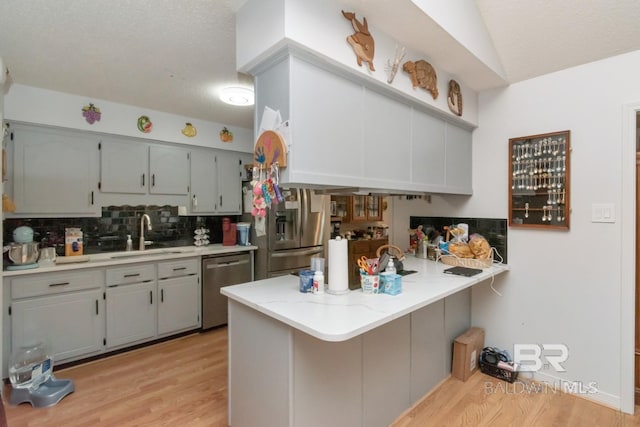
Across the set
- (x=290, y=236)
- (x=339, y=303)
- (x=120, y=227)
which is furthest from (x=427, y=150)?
(x=120, y=227)

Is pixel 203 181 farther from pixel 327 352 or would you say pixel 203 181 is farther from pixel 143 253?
pixel 327 352

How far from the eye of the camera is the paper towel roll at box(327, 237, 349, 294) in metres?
1.62

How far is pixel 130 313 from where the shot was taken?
→ 286cm

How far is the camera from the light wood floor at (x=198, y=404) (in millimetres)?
1904

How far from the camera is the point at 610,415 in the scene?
6.41 ft

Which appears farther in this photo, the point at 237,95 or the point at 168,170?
the point at 168,170

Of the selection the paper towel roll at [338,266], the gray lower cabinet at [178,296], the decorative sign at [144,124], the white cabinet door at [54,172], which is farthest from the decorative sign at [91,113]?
the paper towel roll at [338,266]

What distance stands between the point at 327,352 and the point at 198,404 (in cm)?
124

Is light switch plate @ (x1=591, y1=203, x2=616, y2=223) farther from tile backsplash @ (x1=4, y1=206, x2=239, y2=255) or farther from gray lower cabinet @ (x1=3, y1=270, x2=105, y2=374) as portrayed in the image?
gray lower cabinet @ (x1=3, y1=270, x2=105, y2=374)

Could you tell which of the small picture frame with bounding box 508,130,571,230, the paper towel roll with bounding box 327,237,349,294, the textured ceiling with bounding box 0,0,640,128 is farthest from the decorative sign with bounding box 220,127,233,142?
the small picture frame with bounding box 508,130,571,230

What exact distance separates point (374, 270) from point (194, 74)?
1998mm

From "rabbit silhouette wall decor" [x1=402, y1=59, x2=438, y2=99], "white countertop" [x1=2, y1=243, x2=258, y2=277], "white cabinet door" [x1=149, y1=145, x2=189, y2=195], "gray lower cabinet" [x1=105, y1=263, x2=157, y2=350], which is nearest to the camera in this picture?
"rabbit silhouette wall decor" [x1=402, y1=59, x2=438, y2=99]

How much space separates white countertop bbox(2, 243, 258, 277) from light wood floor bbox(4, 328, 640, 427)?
33.8 inches

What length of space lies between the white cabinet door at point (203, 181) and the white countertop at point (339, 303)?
6.37 feet
